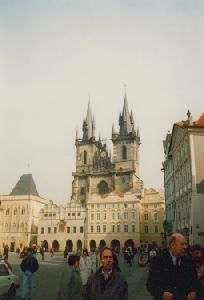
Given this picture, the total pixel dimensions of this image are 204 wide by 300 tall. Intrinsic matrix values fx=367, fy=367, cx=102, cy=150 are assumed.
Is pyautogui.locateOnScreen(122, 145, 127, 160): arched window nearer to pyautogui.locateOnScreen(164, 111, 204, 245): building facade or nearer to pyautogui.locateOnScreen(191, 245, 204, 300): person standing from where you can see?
pyautogui.locateOnScreen(164, 111, 204, 245): building facade

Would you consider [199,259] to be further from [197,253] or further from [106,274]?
[106,274]

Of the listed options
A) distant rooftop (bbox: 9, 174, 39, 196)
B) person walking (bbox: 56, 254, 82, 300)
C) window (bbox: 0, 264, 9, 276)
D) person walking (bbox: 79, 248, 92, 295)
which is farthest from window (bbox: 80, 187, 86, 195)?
person walking (bbox: 56, 254, 82, 300)

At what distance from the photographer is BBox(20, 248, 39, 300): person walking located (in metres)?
10.7

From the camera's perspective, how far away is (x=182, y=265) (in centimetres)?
457

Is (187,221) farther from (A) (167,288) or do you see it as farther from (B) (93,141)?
(B) (93,141)

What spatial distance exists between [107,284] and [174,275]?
90cm

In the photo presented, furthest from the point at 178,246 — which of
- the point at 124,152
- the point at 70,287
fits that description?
the point at 124,152

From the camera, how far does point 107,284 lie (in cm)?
420

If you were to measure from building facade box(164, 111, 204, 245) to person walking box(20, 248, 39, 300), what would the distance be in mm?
18131

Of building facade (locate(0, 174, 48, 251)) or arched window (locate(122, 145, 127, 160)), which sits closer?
building facade (locate(0, 174, 48, 251))

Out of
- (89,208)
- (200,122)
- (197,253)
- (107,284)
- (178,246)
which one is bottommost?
(107,284)

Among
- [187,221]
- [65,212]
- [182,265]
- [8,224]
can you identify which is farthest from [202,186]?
[8,224]

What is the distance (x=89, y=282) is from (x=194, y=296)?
125 centimetres

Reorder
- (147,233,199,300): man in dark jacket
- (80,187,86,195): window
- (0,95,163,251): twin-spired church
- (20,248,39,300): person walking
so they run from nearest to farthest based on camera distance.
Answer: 1. (147,233,199,300): man in dark jacket
2. (20,248,39,300): person walking
3. (0,95,163,251): twin-spired church
4. (80,187,86,195): window
